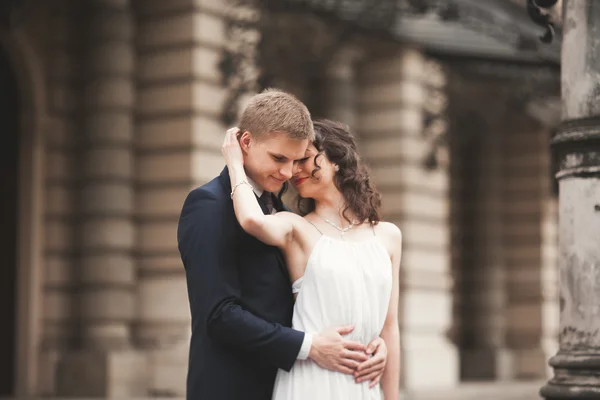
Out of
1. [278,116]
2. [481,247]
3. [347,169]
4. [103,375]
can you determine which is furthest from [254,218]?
[481,247]

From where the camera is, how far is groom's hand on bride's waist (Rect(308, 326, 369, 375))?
12.2 feet

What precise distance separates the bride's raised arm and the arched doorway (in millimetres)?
11077

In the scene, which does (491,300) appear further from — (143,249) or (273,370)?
(273,370)

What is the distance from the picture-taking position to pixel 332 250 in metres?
3.81

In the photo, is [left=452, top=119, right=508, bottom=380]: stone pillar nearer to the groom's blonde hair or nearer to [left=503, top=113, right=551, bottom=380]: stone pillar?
[left=503, top=113, right=551, bottom=380]: stone pillar

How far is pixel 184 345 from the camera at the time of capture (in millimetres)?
13703

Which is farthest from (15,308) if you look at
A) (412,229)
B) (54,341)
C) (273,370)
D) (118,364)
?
(273,370)

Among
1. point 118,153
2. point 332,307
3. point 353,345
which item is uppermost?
point 118,153

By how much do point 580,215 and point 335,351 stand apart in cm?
101

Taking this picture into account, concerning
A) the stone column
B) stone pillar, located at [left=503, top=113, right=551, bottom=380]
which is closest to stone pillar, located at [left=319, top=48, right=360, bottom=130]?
stone pillar, located at [left=503, top=113, right=551, bottom=380]

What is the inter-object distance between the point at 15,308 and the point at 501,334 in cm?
1218

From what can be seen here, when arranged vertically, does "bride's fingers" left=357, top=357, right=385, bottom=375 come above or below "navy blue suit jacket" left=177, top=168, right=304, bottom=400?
below

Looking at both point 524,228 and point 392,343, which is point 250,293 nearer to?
point 392,343

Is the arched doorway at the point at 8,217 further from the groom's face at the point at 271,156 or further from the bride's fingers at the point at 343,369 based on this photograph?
the bride's fingers at the point at 343,369
